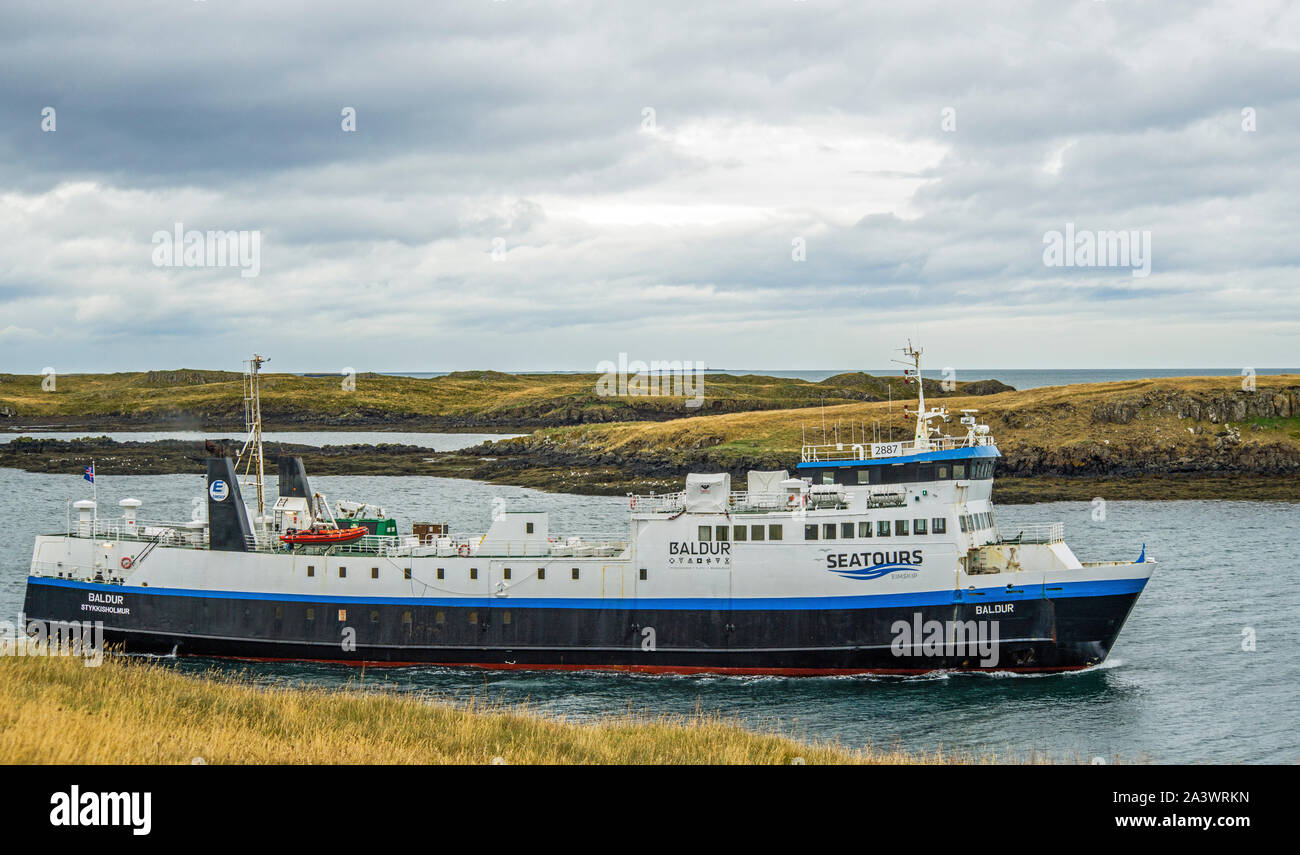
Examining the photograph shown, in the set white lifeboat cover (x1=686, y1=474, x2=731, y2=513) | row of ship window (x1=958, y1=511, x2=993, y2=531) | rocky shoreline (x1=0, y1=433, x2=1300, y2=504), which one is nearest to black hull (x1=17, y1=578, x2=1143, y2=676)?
row of ship window (x1=958, y1=511, x2=993, y2=531)

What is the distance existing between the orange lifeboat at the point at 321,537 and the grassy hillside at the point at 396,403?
102915mm

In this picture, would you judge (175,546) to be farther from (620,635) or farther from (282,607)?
(620,635)

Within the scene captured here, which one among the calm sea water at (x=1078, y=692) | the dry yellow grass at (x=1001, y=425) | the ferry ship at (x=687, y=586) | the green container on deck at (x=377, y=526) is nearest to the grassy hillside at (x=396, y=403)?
the dry yellow grass at (x=1001, y=425)

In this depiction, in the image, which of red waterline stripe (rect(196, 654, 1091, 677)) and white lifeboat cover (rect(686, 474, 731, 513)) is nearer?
red waterline stripe (rect(196, 654, 1091, 677))

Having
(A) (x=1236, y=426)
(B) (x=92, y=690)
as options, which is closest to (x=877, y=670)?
(B) (x=92, y=690)

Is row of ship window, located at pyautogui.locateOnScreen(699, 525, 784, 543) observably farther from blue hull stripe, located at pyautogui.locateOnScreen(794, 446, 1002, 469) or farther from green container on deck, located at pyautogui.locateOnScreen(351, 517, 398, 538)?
green container on deck, located at pyautogui.locateOnScreen(351, 517, 398, 538)

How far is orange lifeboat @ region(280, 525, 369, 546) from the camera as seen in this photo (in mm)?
37531

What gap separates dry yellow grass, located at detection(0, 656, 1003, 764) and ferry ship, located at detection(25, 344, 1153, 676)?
34.4 ft

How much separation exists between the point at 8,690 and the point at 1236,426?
306 ft

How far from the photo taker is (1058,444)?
89438 millimetres

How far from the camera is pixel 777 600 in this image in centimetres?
3422

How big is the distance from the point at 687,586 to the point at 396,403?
A: 499ft

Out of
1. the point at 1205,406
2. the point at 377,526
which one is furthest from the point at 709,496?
the point at 1205,406

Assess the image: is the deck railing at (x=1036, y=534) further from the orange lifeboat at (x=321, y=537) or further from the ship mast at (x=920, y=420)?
the orange lifeboat at (x=321, y=537)
